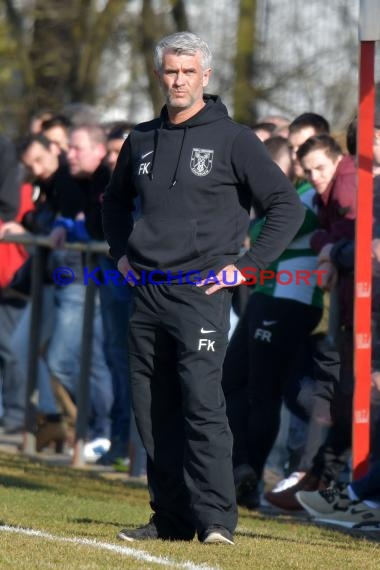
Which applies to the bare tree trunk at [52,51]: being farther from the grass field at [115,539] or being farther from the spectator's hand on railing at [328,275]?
the spectator's hand on railing at [328,275]

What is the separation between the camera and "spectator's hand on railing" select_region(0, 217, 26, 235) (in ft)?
38.8

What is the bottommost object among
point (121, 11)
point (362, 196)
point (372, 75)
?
point (362, 196)

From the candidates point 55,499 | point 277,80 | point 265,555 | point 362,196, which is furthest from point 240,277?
point 277,80

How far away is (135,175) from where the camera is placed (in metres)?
6.85

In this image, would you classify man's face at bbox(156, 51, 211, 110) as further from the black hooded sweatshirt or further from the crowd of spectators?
the crowd of spectators

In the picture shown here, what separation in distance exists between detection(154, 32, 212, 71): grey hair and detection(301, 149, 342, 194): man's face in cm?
232

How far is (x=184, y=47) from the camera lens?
670 cm

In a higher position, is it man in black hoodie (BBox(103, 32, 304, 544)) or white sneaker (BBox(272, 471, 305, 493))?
man in black hoodie (BBox(103, 32, 304, 544))

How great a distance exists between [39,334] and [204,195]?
17.5 feet

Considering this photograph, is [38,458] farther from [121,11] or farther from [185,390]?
[121,11]

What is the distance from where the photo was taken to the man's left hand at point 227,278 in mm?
6656

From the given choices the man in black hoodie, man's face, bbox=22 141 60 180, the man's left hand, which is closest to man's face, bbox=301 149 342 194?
the man in black hoodie

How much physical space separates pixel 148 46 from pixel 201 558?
18104mm

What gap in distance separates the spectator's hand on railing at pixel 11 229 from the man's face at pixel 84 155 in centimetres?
106
